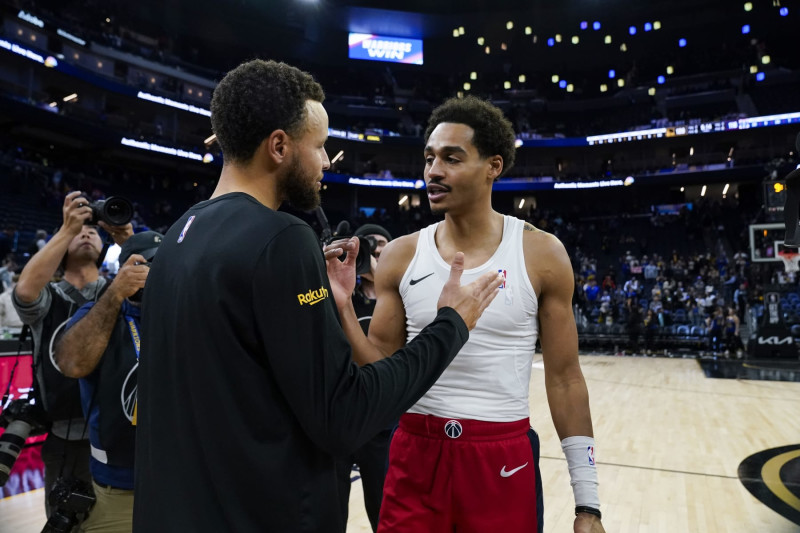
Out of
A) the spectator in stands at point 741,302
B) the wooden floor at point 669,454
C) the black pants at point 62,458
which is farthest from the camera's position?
the spectator in stands at point 741,302

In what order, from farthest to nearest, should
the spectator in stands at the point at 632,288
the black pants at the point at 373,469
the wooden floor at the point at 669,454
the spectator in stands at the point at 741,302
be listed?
1. the spectator in stands at the point at 632,288
2. the spectator in stands at the point at 741,302
3. the wooden floor at the point at 669,454
4. the black pants at the point at 373,469

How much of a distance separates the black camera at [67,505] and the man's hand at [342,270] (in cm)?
124

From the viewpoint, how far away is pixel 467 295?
154 centimetres

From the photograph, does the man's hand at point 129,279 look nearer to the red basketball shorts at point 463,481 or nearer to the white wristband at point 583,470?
the red basketball shorts at point 463,481

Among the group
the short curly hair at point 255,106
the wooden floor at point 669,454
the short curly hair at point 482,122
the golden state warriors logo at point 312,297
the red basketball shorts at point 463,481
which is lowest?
the wooden floor at point 669,454

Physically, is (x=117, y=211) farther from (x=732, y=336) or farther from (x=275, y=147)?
(x=732, y=336)

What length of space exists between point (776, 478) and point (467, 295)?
5.20 m

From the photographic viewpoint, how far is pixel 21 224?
1762 cm

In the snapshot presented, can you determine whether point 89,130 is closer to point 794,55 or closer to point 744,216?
point 744,216

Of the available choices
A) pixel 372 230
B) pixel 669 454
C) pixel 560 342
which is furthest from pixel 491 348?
pixel 669 454

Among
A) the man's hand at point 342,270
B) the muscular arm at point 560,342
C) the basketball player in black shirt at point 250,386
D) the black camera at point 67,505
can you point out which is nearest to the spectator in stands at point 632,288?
the muscular arm at point 560,342

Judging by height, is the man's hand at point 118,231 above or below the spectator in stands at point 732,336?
above

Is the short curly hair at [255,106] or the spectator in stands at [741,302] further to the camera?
the spectator in stands at [741,302]

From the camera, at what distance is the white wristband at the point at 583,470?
2008 millimetres
